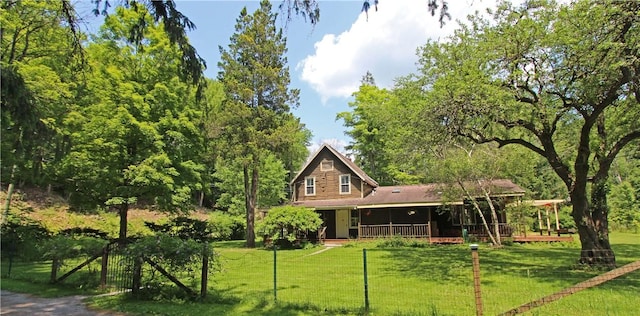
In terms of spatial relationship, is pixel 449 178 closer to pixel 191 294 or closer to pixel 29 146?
pixel 191 294

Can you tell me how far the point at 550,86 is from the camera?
12.3m

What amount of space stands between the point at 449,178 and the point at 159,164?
49.1 feet

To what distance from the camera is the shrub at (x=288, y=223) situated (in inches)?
861

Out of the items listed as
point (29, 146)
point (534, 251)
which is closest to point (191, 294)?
point (29, 146)

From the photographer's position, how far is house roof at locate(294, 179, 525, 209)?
22.1 metres

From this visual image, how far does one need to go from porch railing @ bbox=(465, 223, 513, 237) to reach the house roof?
233cm

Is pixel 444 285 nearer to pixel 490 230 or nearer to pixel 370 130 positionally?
pixel 490 230

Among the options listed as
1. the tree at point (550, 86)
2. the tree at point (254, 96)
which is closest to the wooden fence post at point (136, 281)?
the tree at point (550, 86)

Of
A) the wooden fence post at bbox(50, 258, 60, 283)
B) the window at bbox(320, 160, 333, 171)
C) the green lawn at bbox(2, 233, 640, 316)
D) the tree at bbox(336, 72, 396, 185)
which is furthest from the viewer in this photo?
the tree at bbox(336, 72, 396, 185)

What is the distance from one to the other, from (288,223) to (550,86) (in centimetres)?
1472

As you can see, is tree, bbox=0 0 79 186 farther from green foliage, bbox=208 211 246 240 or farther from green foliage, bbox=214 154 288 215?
green foliage, bbox=214 154 288 215

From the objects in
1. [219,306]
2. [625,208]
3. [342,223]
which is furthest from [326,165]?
[625,208]

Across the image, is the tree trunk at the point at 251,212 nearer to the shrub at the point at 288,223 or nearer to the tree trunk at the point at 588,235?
the shrub at the point at 288,223

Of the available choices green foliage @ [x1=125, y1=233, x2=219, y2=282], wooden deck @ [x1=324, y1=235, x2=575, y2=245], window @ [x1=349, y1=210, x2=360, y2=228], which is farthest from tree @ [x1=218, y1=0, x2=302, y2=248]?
green foliage @ [x1=125, y1=233, x2=219, y2=282]
